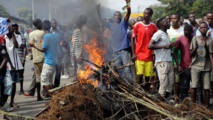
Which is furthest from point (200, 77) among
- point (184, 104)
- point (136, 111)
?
point (136, 111)

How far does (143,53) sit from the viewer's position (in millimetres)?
7055

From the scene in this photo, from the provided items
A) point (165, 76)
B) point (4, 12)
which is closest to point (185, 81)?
point (165, 76)

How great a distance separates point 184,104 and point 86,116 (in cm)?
172

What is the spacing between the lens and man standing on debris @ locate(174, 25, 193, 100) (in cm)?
705

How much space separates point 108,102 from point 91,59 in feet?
4.41

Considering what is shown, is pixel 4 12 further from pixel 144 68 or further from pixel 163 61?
pixel 163 61

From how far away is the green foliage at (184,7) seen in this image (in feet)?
96.5

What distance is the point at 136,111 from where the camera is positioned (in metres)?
4.95

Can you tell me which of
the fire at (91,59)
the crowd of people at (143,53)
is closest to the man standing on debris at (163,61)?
the crowd of people at (143,53)

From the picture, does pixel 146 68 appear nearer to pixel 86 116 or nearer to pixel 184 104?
pixel 184 104

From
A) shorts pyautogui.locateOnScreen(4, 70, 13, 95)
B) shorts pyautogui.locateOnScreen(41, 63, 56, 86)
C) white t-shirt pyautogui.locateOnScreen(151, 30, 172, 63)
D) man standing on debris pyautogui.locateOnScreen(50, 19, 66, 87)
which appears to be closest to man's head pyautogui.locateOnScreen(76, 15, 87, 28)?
man standing on debris pyautogui.locateOnScreen(50, 19, 66, 87)

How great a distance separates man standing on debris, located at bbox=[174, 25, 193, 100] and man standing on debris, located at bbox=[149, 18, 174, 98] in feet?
2.01

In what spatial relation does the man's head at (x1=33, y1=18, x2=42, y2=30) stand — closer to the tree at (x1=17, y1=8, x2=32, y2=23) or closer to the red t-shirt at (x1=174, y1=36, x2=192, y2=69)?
the tree at (x1=17, y1=8, x2=32, y2=23)

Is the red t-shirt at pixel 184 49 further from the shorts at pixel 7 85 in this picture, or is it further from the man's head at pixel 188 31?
the shorts at pixel 7 85
